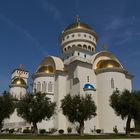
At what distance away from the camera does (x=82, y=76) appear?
49.1 m

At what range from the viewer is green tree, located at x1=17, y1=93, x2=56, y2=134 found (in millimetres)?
36531

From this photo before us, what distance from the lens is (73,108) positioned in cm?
3572

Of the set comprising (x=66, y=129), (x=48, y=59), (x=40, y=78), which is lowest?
(x=66, y=129)

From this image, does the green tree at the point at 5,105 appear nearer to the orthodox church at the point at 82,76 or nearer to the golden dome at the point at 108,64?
the orthodox church at the point at 82,76

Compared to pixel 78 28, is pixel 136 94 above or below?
below

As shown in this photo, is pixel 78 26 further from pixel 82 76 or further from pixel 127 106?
pixel 127 106

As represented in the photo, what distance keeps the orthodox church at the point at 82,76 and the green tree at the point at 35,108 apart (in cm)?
1095

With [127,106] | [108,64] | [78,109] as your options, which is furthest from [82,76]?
[127,106]

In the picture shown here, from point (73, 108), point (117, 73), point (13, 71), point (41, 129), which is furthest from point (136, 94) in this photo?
point (13, 71)

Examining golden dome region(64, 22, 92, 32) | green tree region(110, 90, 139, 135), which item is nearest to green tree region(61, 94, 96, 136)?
green tree region(110, 90, 139, 135)

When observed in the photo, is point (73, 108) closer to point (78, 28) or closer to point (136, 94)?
point (136, 94)

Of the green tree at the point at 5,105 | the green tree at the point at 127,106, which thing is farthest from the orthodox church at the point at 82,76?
the green tree at the point at 5,105

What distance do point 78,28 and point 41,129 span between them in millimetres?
25347

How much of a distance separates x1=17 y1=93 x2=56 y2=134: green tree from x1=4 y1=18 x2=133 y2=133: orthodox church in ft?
35.9
